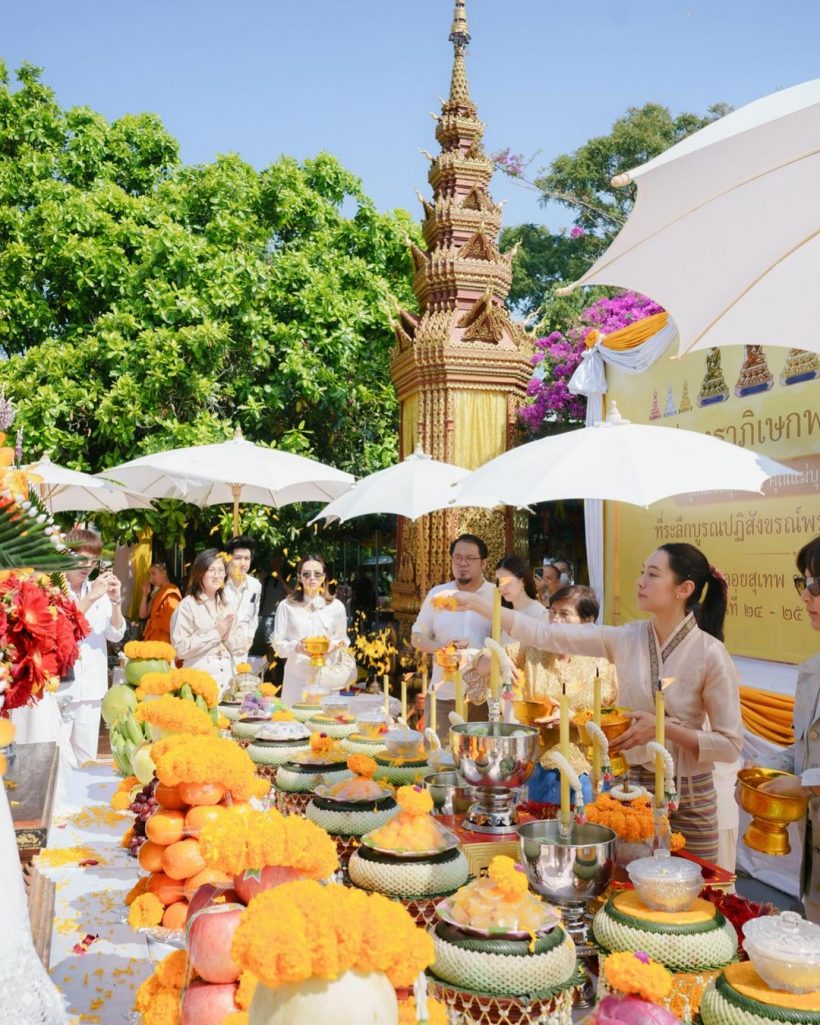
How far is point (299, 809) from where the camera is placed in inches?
100

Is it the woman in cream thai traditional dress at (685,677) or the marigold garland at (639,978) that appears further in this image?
the woman in cream thai traditional dress at (685,677)

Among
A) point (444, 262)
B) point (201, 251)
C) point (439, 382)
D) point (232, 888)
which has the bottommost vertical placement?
point (232, 888)

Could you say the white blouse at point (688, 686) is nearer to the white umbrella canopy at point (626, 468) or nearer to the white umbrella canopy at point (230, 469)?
the white umbrella canopy at point (626, 468)

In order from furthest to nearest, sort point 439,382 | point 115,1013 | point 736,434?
point 439,382 → point 736,434 → point 115,1013

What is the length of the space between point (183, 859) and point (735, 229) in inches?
75.4

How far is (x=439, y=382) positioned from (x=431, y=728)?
6573 mm

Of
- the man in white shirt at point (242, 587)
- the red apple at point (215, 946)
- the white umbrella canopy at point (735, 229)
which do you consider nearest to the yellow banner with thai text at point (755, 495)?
the white umbrella canopy at point (735, 229)

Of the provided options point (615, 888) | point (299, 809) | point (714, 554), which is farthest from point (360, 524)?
point (615, 888)

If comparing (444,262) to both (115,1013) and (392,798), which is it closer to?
(392,798)

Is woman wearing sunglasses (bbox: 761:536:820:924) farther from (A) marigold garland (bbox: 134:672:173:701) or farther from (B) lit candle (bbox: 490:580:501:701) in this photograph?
(A) marigold garland (bbox: 134:672:173:701)

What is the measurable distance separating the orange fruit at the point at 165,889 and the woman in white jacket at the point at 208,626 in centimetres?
329

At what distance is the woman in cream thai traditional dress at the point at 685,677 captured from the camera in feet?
8.60

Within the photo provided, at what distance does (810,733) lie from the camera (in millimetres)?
2543

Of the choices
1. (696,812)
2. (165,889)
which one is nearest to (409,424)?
(696,812)
